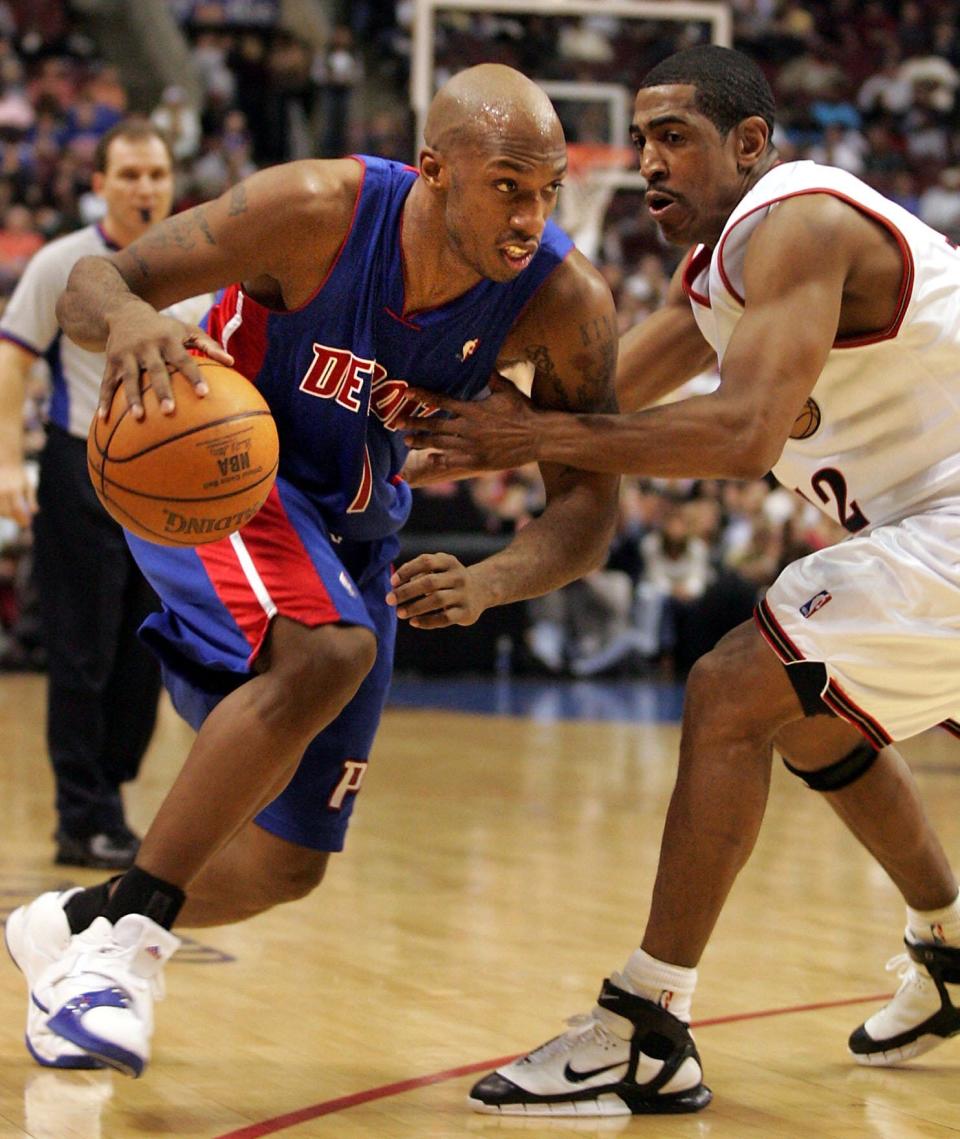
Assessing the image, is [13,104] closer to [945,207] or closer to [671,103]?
[945,207]

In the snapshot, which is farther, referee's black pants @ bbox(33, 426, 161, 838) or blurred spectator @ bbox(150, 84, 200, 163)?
blurred spectator @ bbox(150, 84, 200, 163)

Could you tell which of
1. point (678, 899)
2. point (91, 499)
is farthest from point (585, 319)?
point (91, 499)

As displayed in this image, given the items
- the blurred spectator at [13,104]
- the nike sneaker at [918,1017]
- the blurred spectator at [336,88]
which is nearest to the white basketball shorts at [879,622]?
the nike sneaker at [918,1017]

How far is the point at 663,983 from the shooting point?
132 inches

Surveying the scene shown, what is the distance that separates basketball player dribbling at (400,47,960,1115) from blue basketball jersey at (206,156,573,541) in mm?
142

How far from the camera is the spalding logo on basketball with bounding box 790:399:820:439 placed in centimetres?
355

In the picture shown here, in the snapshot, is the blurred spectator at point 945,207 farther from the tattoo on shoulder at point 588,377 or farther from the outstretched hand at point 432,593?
the outstretched hand at point 432,593

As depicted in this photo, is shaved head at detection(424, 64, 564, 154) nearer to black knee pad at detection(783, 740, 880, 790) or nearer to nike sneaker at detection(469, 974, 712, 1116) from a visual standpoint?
black knee pad at detection(783, 740, 880, 790)

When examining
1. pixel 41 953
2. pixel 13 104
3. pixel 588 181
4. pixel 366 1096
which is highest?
pixel 13 104

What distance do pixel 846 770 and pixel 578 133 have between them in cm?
1084

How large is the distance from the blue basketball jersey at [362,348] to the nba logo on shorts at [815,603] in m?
0.85

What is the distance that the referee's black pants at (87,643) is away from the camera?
19.6ft

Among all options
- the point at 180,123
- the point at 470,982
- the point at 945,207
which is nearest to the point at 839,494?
the point at 470,982

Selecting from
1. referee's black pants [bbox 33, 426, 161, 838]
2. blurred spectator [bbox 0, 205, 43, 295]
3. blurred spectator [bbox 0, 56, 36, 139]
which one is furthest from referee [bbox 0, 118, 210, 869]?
blurred spectator [bbox 0, 56, 36, 139]
